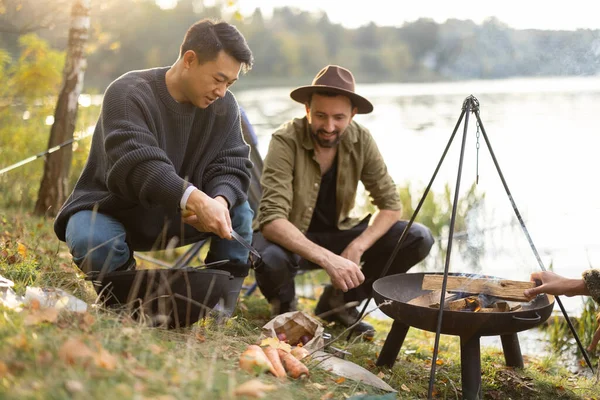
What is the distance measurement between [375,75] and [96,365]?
28.6 meters

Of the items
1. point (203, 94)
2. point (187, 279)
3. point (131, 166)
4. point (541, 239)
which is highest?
point (203, 94)

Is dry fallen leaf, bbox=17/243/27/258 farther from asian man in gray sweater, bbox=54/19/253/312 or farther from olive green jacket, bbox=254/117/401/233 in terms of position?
olive green jacket, bbox=254/117/401/233

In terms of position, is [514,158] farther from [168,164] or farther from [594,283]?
[168,164]

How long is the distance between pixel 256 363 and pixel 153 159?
3.45 ft

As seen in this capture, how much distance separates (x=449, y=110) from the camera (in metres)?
17.4

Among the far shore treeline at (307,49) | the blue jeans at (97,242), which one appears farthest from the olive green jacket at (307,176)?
the far shore treeline at (307,49)

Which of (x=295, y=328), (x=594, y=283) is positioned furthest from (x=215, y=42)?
(x=594, y=283)

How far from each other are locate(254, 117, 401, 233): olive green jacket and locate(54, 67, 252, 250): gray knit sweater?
0.38 m

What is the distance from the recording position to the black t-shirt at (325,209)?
163 inches

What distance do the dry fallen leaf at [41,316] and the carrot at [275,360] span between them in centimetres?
82

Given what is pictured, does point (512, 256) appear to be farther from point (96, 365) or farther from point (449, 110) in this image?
point (449, 110)

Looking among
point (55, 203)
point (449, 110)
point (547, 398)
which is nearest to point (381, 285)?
point (547, 398)

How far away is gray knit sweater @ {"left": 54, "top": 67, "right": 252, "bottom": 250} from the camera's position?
9.66 feet

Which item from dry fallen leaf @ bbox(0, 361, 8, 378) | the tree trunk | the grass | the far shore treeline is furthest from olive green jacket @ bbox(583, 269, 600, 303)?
the far shore treeline
